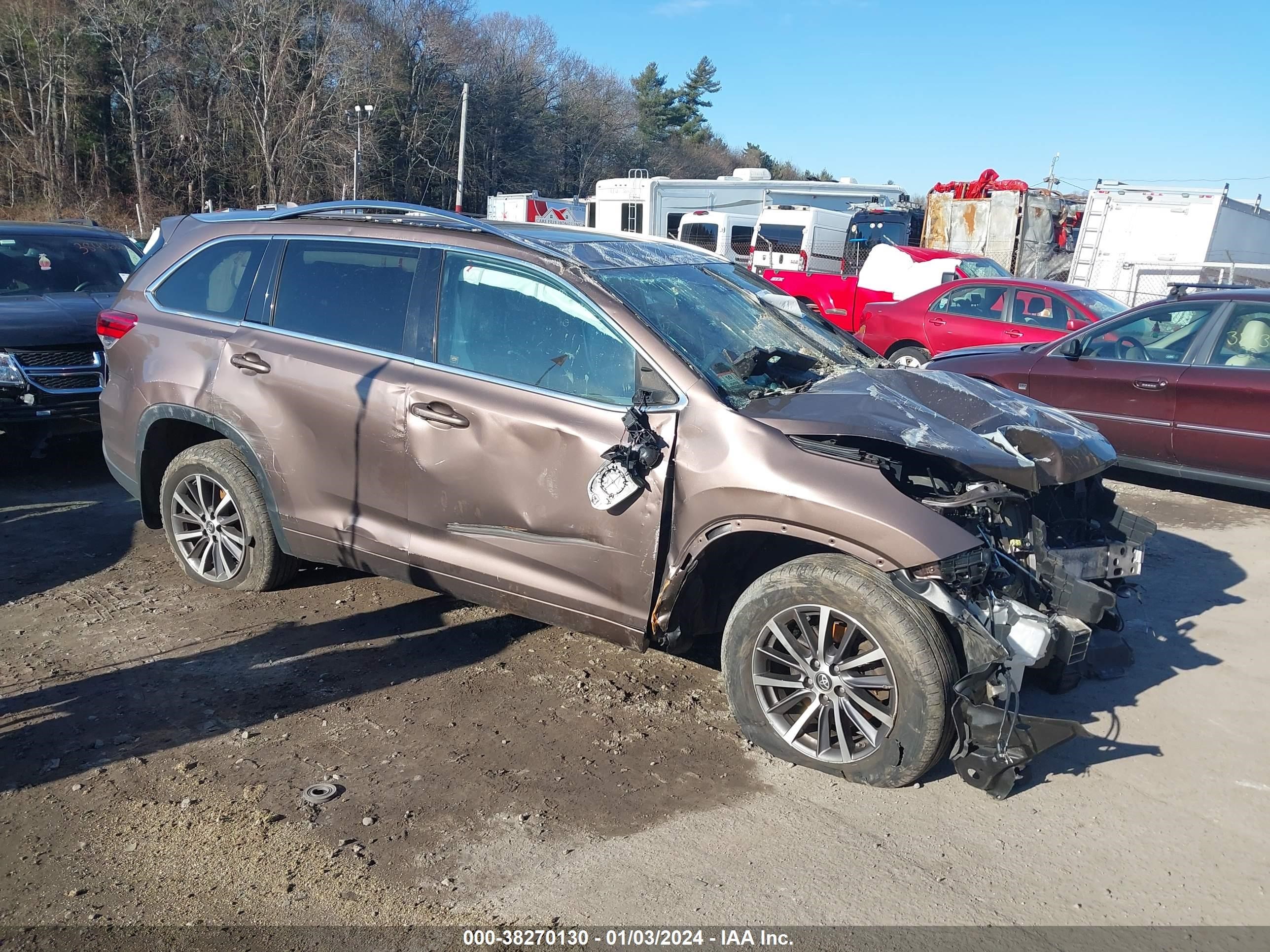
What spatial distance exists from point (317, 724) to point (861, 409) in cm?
250

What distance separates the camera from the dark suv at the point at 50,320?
724cm

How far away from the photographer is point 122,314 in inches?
215

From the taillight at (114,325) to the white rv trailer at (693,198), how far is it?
19.0m

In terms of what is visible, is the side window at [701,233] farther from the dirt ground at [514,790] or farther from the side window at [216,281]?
the dirt ground at [514,790]

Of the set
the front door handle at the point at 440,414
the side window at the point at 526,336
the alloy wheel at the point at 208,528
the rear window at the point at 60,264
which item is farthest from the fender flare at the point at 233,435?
the rear window at the point at 60,264

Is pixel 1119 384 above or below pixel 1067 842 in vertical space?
above

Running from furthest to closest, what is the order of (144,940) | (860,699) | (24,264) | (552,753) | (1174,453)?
(24,264), (1174,453), (552,753), (860,699), (144,940)

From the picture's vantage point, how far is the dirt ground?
9.62 ft

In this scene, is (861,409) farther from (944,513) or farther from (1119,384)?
(1119,384)

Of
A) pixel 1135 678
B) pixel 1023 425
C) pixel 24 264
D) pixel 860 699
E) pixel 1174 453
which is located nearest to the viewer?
pixel 860 699

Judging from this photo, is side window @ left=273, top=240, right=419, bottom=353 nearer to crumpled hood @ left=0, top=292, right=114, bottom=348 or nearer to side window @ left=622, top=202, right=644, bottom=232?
crumpled hood @ left=0, top=292, right=114, bottom=348

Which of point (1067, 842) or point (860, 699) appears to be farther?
point (860, 699)

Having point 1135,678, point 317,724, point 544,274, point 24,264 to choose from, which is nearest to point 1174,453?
point 1135,678

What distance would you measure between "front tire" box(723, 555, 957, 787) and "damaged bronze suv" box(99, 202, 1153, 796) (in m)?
0.01
